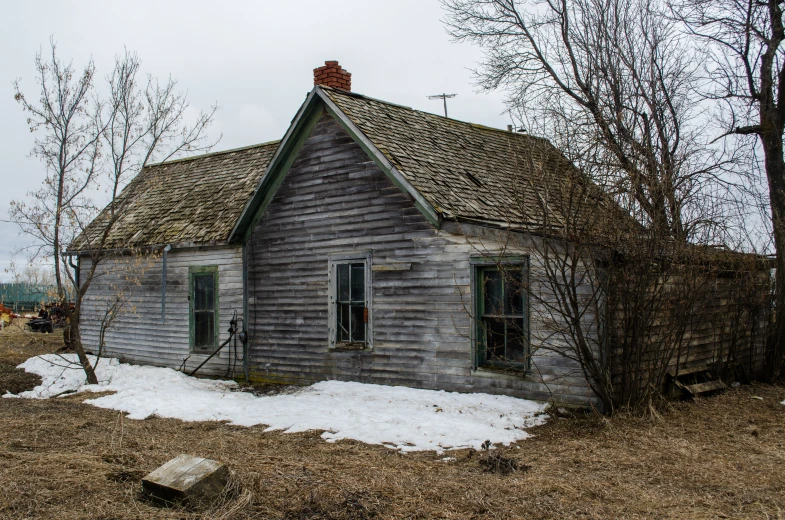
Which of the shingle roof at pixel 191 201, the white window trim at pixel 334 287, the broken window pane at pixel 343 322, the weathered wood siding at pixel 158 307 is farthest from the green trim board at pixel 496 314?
the shingle roof at pixel 191 201

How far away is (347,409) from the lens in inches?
376

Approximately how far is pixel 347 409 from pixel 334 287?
2.80m

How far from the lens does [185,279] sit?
48.0 feet

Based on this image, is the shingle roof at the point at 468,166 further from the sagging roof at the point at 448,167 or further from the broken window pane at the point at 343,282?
the broken window pane at the point at 343,282

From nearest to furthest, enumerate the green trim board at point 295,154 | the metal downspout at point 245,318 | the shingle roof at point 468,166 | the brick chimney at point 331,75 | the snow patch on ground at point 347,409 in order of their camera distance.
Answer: the snow patch on ground at point 347,409 < the shingle roof at point 468,166 < the green trim board at point 295,154 < the metal downspout at point 245,318 < the brick chimney at point 331,75

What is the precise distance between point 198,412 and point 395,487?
→ 4.97 metres

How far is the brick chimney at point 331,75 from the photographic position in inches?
541

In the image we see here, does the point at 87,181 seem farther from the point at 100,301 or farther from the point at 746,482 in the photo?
the point at 746,482

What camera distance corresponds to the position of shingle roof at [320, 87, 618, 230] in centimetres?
894

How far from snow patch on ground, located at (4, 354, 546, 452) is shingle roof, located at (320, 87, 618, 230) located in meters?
2.57

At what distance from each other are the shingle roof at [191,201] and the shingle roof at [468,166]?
3.34 metres

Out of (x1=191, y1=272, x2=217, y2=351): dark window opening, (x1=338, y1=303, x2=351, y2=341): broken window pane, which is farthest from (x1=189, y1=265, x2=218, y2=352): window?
(x1=338, y1=303, x2=351, y2=341): broken window pane

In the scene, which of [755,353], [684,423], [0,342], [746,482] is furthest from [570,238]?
[0,342]

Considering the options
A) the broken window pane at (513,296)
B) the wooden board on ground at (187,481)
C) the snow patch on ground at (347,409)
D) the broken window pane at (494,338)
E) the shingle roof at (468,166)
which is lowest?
the snow patch on ground at (347,409)
